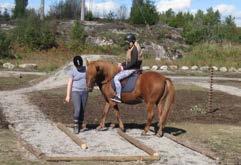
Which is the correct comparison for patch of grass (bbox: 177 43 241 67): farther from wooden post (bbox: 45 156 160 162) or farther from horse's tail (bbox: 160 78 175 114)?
wooden post (bbox: 45 156 160 162)

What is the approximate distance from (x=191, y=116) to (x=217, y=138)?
12.5 ft

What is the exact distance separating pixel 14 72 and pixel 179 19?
106 ft

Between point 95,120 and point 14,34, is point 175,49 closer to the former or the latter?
point 14,34

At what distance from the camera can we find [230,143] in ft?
41.5

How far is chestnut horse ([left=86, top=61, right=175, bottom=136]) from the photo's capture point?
12.8 metres

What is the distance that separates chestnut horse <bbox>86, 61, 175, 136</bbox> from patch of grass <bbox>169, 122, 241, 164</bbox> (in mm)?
757

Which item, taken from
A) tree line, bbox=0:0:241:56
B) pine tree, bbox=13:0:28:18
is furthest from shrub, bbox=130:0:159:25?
pine tree, bbox=13:0:28:18

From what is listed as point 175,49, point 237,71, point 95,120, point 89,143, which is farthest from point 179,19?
point 89,143

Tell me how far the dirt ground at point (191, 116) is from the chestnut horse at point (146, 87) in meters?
0.79

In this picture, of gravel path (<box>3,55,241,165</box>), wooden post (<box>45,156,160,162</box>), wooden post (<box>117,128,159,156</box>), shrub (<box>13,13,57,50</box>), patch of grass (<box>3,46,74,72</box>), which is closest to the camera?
wooden post (<box>45,156,160,162</box>)

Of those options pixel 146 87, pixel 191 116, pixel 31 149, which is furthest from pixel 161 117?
pixel 191 116

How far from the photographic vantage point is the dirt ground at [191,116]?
12.7m

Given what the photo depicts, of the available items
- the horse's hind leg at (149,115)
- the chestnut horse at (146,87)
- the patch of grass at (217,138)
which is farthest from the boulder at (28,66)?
the horse's hind leg at (149,115)

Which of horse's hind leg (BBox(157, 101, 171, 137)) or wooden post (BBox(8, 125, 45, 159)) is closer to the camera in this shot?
wooden post (BBox(8, 125, 45, 159))
